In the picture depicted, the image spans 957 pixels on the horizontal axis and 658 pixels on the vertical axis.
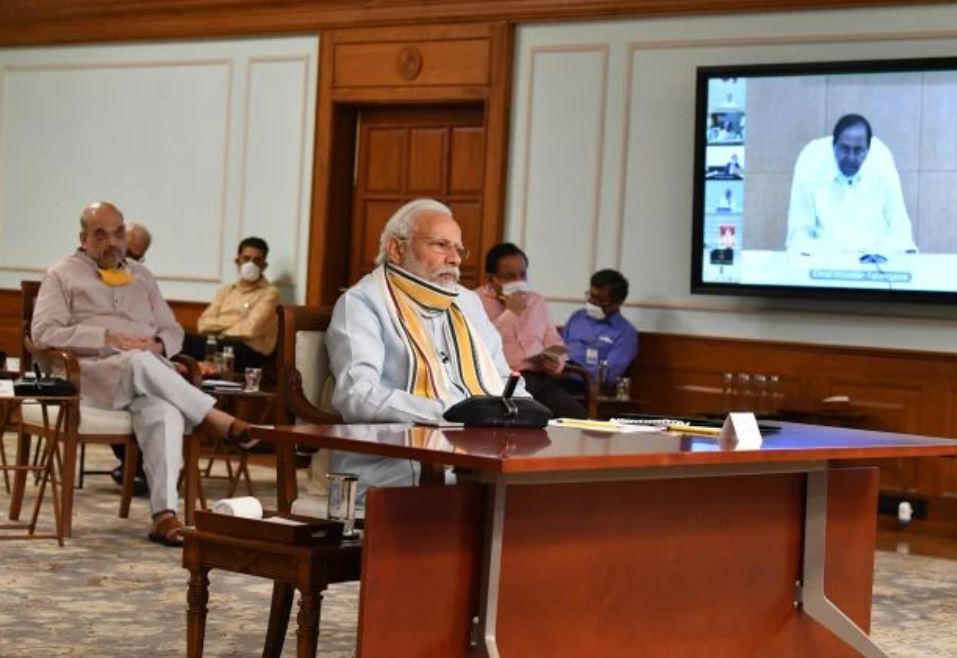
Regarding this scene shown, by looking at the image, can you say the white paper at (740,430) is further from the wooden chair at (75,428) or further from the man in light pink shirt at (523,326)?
the man in light pink shirt at (523,326)

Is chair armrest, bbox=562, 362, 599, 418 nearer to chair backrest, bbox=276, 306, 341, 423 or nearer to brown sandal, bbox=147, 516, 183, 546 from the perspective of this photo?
brown sandal, bbox=147, 516, 183, 546

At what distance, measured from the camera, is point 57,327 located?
6809 millimetres

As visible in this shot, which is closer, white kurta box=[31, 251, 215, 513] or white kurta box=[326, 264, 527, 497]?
white kurta box=[326, 264, 527, 497]

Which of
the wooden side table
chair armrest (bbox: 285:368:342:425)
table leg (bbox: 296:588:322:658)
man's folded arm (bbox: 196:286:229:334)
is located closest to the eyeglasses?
chair armrest (bbox: 285:368:342:425)

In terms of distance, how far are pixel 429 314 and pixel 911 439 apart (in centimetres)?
131

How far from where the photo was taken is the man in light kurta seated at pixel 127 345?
21.4ft

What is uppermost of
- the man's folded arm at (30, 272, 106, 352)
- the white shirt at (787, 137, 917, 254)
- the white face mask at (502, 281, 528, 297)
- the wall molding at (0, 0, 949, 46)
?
the wall molding at (0, 0, 949, 46)

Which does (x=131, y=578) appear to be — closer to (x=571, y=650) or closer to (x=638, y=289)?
(x=571, y=650)

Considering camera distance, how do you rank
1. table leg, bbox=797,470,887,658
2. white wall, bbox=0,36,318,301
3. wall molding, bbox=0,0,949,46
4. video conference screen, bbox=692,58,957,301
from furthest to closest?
white wall, bbox=0,36,318,301, wall molding, bbox=0,0,949,46, video conference screen, bbox=692,58,957,301, table leg, bbox=797,470,887,658

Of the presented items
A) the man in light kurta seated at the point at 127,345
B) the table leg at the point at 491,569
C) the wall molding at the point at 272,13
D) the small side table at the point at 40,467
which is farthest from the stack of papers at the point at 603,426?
the wall molding at the point at 272,13

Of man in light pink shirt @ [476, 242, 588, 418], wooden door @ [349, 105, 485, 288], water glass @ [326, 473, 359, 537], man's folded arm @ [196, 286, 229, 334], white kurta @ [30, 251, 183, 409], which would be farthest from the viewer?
man's folded arm @ [196, 286, 229, 334]

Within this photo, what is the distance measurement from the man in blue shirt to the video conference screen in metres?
0.41

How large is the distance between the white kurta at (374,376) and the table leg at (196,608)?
560 millimetres

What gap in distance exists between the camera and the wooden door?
33.4 feet
